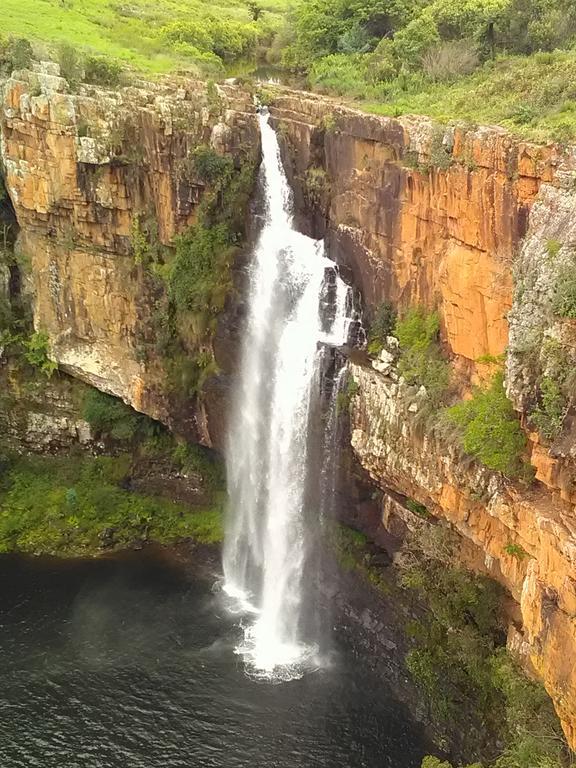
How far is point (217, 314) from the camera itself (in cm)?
2447

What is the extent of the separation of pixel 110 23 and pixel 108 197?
551 inches

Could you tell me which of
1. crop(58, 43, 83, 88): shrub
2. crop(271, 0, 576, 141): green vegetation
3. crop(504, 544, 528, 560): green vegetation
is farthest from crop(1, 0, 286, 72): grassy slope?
crop(504, 544, 528, 560): green vegetation

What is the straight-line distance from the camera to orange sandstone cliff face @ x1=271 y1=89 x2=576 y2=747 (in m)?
13.7

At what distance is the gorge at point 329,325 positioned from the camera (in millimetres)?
14977

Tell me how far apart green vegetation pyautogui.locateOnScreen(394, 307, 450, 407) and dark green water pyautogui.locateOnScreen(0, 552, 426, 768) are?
894 centimetres

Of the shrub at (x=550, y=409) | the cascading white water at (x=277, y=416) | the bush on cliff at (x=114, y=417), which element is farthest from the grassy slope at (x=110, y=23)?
the shrub at (x=550, y=409)

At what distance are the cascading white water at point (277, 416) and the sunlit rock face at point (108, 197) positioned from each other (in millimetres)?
1476

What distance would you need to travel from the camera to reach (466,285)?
17547mm

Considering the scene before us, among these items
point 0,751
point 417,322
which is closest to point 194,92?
point 417,322

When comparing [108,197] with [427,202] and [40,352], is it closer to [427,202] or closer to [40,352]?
[40,352]

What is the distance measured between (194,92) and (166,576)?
16.2 m

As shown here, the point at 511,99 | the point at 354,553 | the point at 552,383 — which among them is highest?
the point at 511,99

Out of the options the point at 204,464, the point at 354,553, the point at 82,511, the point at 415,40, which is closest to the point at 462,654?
the point at 354,553

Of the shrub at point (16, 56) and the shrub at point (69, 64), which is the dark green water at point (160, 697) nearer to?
the shrub at point (69, 64)
